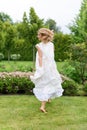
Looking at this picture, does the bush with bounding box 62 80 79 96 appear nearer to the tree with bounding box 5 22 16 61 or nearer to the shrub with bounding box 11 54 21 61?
the tree with bounding box 5 22 16 61

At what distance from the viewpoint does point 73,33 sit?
3862cm

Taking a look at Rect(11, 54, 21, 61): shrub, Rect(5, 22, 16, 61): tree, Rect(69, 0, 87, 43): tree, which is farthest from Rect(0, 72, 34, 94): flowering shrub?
Rect(11, 54, 21, 61): shrub

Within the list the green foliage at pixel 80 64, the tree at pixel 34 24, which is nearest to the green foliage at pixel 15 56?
the tree at pixel 34 24

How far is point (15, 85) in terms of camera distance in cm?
1055

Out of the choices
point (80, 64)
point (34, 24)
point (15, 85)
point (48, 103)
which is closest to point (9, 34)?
point (34, 24)

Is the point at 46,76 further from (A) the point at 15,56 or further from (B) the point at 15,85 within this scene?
(A) the point at 15,56

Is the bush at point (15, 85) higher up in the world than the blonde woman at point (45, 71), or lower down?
lower down

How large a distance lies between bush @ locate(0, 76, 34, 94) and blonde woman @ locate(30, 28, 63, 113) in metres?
2.02

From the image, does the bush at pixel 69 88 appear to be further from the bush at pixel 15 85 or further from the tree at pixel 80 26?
the tree at pixel 80 26

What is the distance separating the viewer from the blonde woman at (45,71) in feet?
27.4

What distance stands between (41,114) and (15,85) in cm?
276

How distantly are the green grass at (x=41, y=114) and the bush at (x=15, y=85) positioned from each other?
400 mm

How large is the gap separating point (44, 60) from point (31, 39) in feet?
59.1

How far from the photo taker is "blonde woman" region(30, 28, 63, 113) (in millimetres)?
8352
